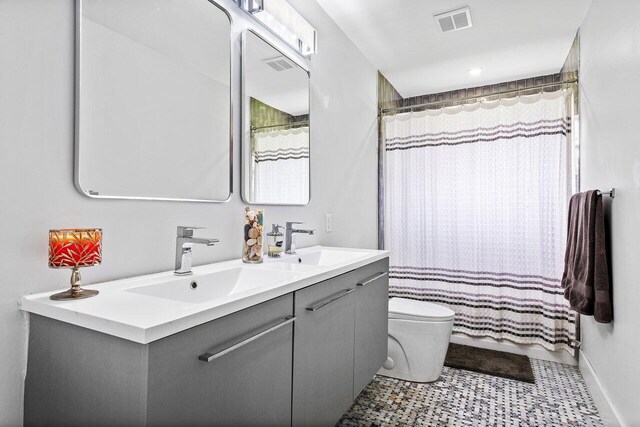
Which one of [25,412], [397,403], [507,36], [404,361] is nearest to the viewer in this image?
[25,412]

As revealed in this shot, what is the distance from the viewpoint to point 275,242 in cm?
175

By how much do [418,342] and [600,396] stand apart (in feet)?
3.24

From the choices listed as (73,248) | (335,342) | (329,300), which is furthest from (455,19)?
(73,248)

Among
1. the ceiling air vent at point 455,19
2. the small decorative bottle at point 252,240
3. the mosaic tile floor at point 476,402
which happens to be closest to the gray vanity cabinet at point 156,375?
the small decorative bottle at point 252,240

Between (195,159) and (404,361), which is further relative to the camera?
(404,361)

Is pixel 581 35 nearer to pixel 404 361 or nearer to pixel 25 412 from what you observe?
pixel 404 361

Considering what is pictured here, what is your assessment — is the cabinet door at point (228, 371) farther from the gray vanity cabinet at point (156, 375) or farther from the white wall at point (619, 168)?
the white wall at point (619, 168)

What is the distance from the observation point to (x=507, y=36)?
2561mm

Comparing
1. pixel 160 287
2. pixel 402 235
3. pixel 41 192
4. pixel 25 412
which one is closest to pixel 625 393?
pixel 402 235

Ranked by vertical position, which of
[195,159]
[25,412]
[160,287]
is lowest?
[25,412]

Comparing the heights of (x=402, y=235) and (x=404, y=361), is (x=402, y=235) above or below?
above

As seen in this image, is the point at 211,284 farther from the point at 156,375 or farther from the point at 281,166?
the point at 281,166

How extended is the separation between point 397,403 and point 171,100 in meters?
1.97

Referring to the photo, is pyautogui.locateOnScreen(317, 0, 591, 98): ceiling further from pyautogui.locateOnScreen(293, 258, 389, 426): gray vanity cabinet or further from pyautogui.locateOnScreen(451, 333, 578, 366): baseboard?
pyautogui.locateOnScreen(451, 333, 578, 366): baseboard
